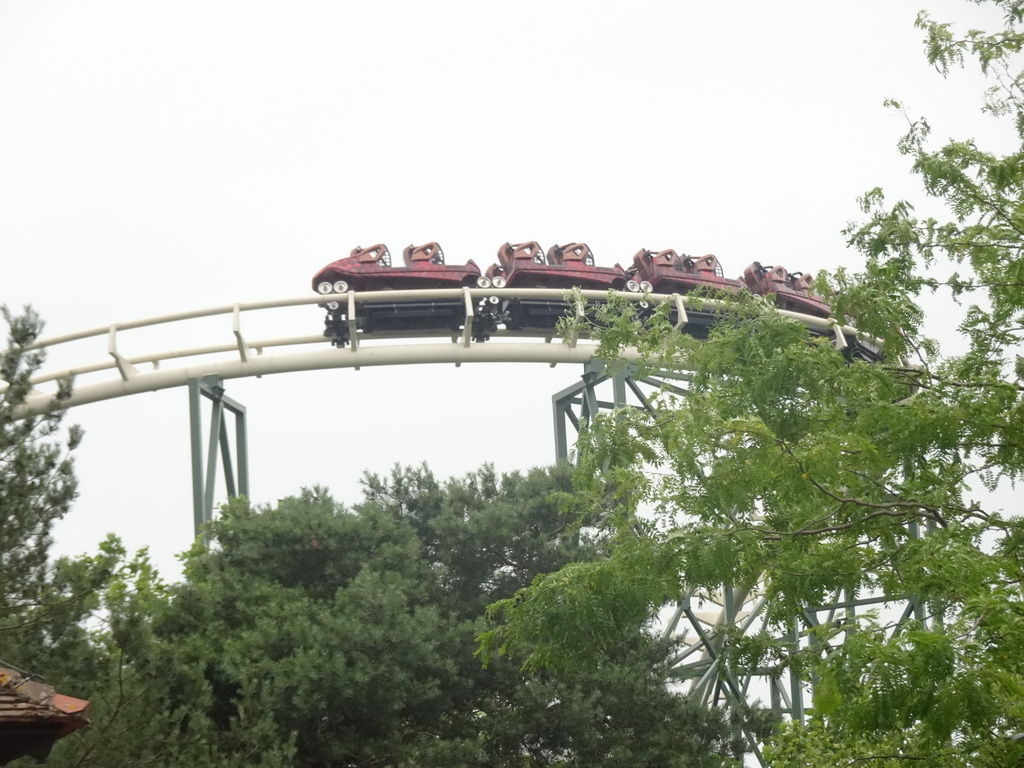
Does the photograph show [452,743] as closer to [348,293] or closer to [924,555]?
[348,293]

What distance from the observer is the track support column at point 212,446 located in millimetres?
18344

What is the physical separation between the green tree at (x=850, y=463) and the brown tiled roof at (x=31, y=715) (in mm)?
2431

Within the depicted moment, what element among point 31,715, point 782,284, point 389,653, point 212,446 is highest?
point 782,284

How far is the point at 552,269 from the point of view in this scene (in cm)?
2141

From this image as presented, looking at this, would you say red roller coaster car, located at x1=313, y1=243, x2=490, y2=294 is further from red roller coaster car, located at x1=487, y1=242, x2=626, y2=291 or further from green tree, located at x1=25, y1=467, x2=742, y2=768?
green tree, located at x1=25, y1=467, x2=742, y2=768

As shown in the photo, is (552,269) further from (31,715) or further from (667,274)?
(31,715)

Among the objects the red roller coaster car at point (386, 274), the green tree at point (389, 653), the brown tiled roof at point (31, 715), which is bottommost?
the brown tiled roof at point (31, 715)

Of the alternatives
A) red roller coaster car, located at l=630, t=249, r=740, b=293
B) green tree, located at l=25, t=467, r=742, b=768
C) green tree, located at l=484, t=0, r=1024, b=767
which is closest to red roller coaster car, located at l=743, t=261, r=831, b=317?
red roller coaster car, located at l=630, t=249, r=740, b=293

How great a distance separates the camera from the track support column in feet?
60.2

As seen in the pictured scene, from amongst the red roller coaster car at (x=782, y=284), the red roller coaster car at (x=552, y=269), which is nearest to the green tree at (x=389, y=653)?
the red roller coaster car at (x=552, y=269)

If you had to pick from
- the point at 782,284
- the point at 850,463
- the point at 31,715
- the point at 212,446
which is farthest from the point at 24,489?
the point at 782,284

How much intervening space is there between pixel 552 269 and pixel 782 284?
4.35 m

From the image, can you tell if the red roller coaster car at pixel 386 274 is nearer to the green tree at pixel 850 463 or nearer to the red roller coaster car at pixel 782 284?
the red roller coaster car at pixel 782 284

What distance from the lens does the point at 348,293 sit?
19.7 meters
